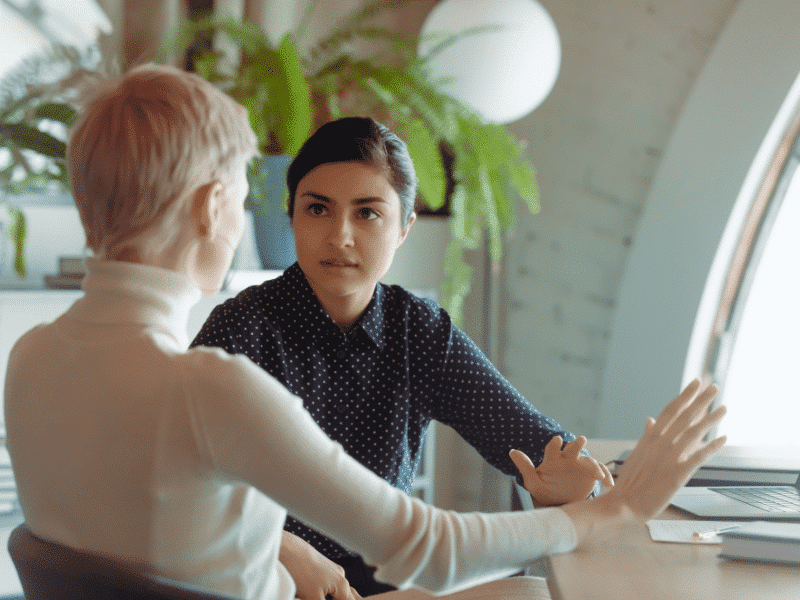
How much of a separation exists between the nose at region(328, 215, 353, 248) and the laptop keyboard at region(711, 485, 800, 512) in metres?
0.73

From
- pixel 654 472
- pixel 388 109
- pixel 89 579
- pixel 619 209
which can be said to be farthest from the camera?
pixel 619 209

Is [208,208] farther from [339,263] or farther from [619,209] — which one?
[619,209]

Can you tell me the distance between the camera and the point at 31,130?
1960 millimetres

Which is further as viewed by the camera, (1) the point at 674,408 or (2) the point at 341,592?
(2) the point at 341,592

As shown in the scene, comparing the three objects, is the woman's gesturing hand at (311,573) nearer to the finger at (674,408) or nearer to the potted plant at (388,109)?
the finger at (674,408)

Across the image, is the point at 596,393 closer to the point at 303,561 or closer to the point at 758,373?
the point at 758,373

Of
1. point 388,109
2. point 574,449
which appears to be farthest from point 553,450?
point 388,109

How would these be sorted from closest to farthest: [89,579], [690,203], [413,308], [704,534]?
1. [89,579]
2. [704,534]
3. [413,308]
4. [690,203]

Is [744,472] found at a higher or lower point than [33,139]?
lower

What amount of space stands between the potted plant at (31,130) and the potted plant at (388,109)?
1.18 feet

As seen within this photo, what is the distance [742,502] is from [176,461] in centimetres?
89

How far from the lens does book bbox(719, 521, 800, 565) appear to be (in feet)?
2.93

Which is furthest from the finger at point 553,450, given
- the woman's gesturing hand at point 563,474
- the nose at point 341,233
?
the nose at point 341,233

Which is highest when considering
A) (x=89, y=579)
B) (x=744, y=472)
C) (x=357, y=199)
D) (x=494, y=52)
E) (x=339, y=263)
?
(x=494, y=52)
